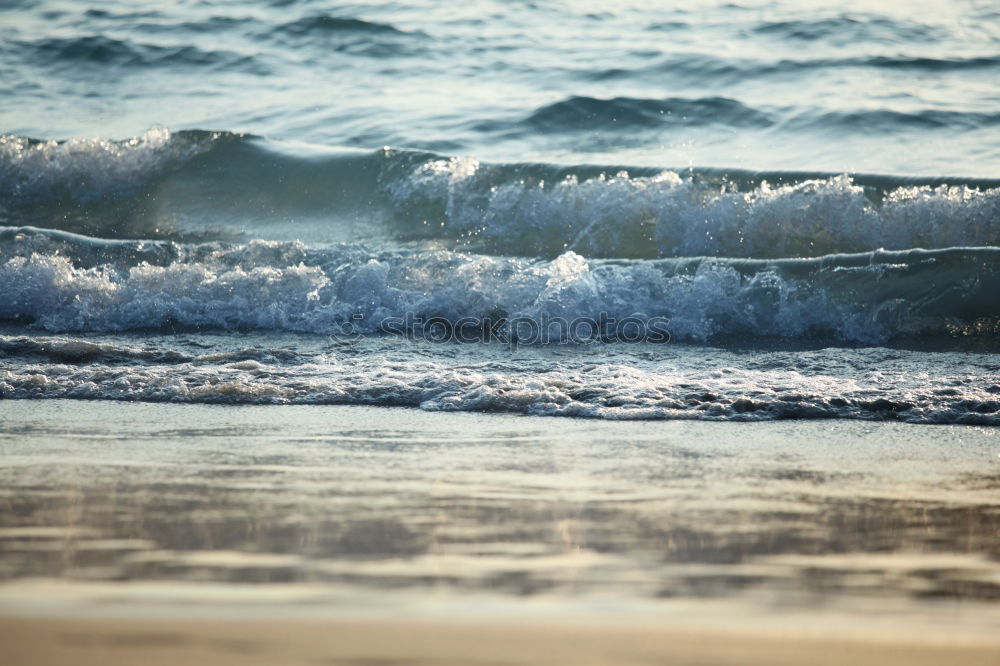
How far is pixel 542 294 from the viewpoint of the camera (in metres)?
6.21

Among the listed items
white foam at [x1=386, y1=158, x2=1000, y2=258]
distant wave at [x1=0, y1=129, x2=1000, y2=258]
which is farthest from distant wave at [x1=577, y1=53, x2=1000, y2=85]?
white foam at [x1=386, y1=158, x2=1000, y2=258]

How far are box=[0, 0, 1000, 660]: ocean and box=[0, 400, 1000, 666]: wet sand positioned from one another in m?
0.02

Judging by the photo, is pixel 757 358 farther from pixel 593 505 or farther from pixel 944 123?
pixel 944 123

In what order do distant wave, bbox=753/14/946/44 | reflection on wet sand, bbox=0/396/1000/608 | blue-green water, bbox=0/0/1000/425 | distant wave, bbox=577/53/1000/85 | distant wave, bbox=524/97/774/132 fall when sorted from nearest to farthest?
1. reflection on wet sand, bbox=0/396/1000/608
2. blue-green water, bbox=0/0/1000/425
3. distant wave, bbox=524/97/774/132
4. distant wave, bbox=577/53/1000/85
5. distant wave, bbox=753/14/946/44

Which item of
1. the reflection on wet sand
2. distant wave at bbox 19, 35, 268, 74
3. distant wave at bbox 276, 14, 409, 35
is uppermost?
distant wave at bbox 276, 14, 409, 35

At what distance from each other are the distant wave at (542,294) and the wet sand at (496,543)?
2208 millimetres

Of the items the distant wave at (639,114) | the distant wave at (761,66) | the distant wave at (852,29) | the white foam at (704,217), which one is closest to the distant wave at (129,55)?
the distant wave at (639,114)

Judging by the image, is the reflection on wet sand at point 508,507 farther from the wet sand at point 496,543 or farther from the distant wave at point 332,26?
the distant wave at point 332,26

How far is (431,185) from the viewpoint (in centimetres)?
842

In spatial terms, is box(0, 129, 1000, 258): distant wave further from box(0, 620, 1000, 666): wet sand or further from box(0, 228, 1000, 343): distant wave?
box(0, 620, 1000, 666): wet sand

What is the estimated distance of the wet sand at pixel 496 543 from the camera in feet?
5.90

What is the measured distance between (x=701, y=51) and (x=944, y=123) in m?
3.23
